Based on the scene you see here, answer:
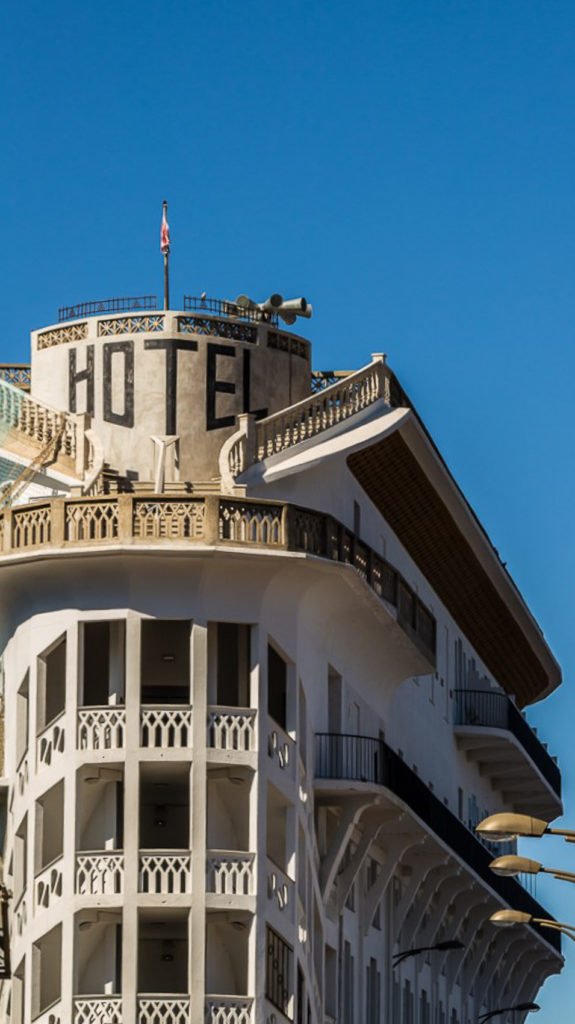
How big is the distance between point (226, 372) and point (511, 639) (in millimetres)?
32086

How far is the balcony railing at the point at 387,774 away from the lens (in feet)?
211

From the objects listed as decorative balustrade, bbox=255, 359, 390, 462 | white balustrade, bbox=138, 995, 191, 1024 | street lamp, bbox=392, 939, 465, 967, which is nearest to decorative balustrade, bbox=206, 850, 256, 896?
white balustrade, bbox=138, 995, 191, 1024

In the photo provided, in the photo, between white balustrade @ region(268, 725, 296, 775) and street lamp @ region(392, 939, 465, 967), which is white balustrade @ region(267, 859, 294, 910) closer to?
white balustrade @ region(268, 725, 296, 775)

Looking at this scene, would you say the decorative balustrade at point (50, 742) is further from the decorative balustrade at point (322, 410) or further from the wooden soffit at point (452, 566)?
the wooden soffit at point (452, 566)

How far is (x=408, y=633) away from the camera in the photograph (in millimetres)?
67875

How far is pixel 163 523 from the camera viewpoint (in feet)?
192

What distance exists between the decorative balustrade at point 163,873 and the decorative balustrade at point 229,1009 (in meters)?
2.05

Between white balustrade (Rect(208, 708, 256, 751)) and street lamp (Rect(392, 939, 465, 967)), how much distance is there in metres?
16.7

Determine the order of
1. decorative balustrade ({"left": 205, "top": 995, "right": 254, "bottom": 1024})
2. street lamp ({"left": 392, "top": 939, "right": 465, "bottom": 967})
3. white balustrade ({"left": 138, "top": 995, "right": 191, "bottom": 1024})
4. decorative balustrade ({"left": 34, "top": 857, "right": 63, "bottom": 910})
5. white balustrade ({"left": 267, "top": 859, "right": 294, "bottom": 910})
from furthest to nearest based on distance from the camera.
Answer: street lamp ({"left": 392, "top": 939, "right": 465, "bottom": 967}) → white balustrade ({"left": 267, "top": 859, "right": 294, "bottom": 910}) → decorative balustrade ({"left": 34, "top": 857, "right": 63, "bottom": 910}) → decorative balustrade ({"left": 205, "top": 995, "right": 254, "bottom": 1024}) → white balustrade ({"left": 138, "top": 995, "right": 191, "bottom": 1024})

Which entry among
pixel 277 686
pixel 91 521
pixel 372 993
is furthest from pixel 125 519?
pixel 372 993

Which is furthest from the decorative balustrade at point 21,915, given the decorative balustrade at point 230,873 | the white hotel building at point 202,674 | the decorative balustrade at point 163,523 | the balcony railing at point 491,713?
the balcony railing at point 491,713

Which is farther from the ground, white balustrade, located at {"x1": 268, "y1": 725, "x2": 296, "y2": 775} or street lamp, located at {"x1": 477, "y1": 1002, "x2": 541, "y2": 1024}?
street lamp, located at {"x1": 477, "y1": 1002, "x2": 541, "y2": 1024}

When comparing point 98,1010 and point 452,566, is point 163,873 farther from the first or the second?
point 452,566

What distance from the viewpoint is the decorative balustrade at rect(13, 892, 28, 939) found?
2323 inches
